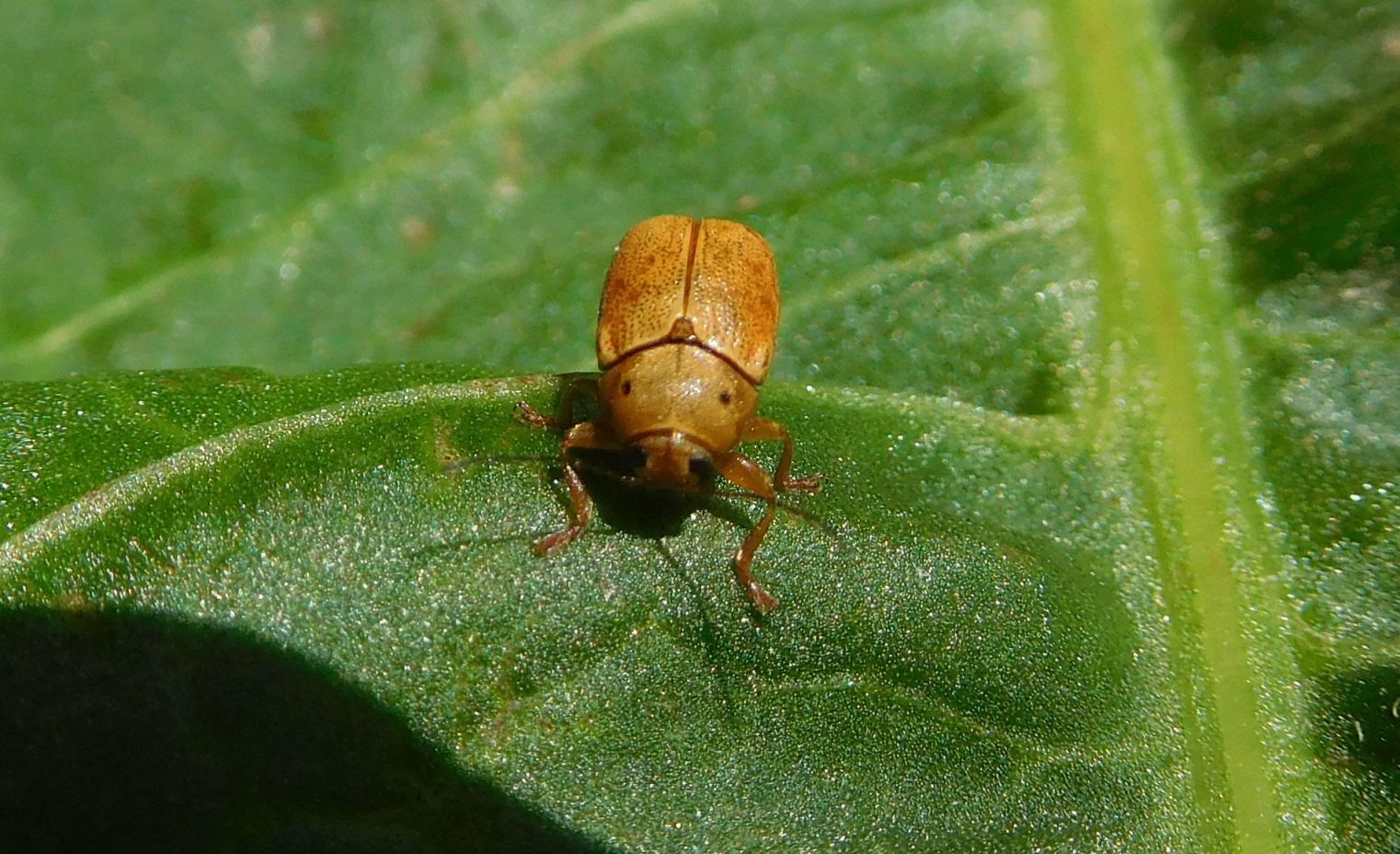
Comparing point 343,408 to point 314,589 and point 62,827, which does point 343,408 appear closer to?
point 314,589

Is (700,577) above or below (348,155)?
below

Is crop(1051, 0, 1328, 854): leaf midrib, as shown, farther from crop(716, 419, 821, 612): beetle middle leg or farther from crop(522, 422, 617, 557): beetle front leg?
crop(522, 422, 617, 557): beetle front leg

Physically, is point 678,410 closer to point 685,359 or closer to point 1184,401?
point 685,359

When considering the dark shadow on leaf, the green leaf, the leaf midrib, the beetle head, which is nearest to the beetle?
the beetle head

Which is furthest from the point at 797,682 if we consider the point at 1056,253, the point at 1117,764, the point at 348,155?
the point at 348,155

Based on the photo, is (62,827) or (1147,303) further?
(1147,303)
